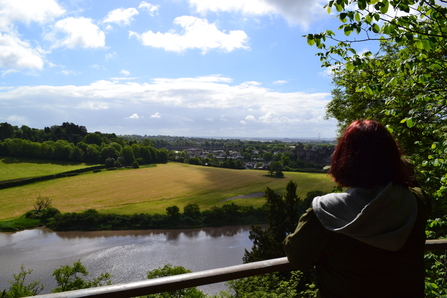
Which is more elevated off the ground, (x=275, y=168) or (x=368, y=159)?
(x=368, y=159)

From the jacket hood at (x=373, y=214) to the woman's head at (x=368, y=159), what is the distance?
0.09 feet

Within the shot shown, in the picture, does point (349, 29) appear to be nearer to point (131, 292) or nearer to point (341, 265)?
point (341, 265)

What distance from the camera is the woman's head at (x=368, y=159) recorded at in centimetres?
84

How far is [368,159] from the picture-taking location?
0.86 m

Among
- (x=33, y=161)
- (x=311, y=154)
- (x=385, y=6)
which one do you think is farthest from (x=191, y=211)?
(x=385, y=6)

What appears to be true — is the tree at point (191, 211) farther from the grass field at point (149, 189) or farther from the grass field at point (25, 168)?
the grass field at point (25, 168)

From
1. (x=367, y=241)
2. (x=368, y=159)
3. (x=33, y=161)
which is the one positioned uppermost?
(x=368, y=159)

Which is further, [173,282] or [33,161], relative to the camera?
[33,161]

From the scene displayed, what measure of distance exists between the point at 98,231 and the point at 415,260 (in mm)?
26364

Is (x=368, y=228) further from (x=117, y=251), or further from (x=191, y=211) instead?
(x=191, y=211)

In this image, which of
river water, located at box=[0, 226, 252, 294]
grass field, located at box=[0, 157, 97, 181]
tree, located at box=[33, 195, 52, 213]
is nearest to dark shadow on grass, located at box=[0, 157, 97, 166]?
grass field, located at box=[0, 157, 97, 181]

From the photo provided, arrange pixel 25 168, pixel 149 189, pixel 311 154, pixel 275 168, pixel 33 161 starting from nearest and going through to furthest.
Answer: pixel 25 168, pixel 33 161, pixel 149 189, pixel 275 168, pixel 311 154

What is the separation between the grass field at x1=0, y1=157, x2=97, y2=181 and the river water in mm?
7135

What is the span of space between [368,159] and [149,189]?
33417 millimetres
